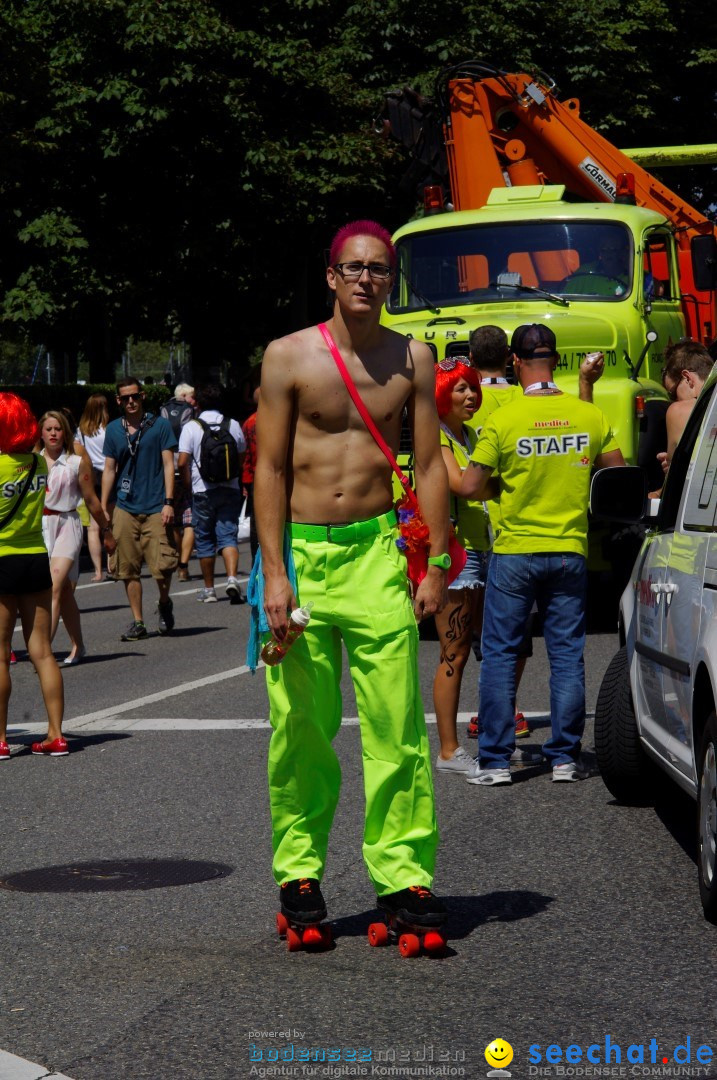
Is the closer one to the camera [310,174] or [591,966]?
[591,966]

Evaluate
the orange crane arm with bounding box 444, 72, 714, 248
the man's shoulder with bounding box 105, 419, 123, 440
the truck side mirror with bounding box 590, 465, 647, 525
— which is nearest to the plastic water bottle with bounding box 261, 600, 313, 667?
the truck side mirror with bounding box 590, 465, 647, 525

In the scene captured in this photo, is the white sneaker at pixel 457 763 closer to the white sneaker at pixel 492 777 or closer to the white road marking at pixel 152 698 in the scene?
the white sneaker at pixel 492 777

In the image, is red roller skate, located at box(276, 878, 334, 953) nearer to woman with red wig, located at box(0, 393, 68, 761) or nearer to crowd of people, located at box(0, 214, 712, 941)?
crowd of people, located at box(0, 214, 712, 941)

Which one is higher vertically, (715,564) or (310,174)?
(310,174)

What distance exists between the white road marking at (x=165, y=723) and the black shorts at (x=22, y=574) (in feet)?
3.45

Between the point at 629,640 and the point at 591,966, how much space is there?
7.86 ft

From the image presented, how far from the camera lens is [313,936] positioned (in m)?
5.10

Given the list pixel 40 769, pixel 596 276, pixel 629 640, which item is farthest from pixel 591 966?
pixel 596 276

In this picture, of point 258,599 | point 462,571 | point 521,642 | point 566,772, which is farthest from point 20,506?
point 258,599

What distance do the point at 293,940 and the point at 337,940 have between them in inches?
7.4

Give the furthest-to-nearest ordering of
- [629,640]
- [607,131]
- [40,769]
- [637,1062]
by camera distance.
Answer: [607,131] < [40,769] < [629,640] < [637,1062]

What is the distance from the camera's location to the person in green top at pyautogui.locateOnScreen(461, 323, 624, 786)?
7.74 m

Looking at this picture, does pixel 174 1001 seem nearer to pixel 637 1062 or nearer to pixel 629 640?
pixel 637 1062

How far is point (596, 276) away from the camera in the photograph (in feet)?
47.0
